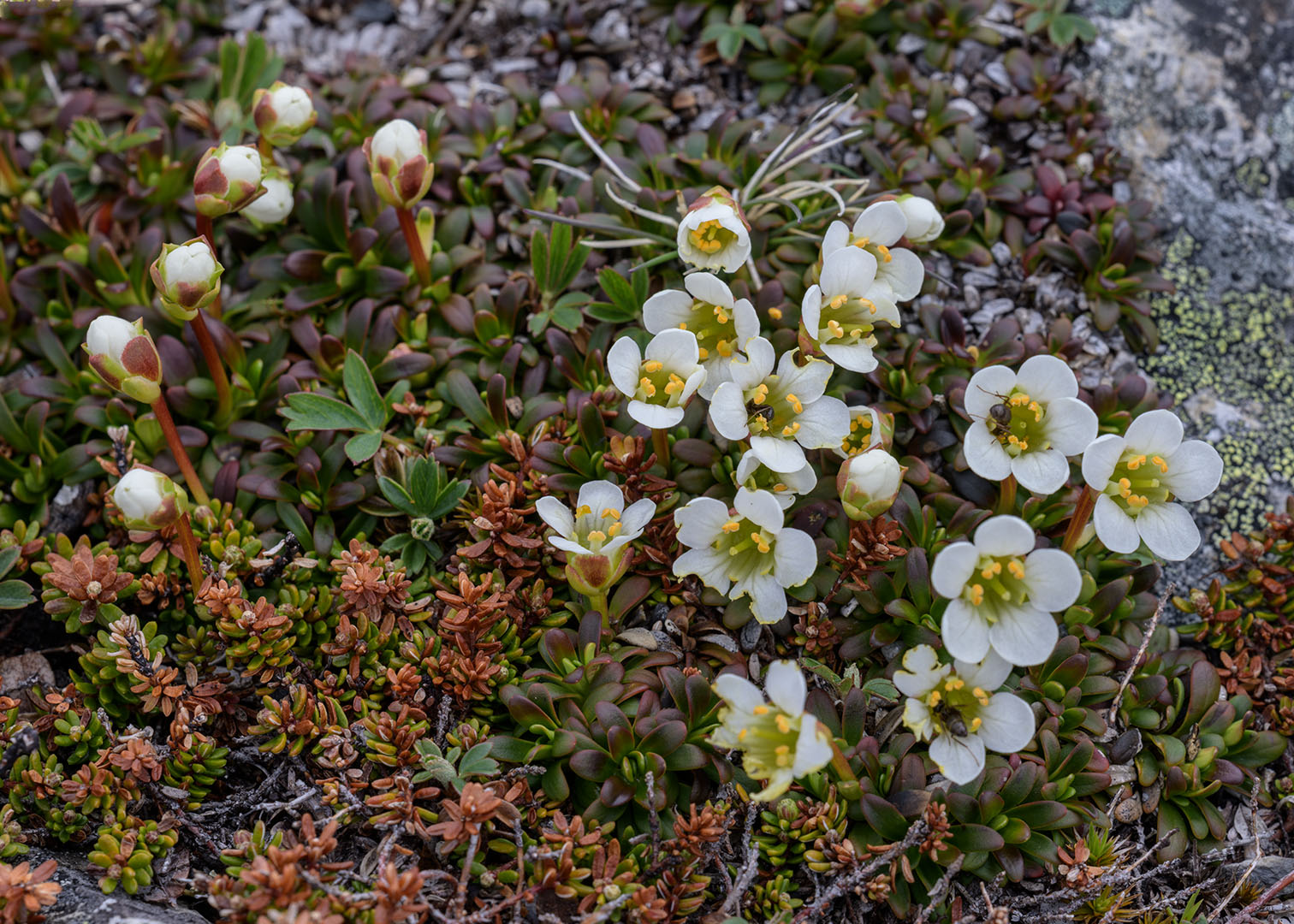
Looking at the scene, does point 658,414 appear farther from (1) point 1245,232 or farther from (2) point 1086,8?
(2) point 1086,8

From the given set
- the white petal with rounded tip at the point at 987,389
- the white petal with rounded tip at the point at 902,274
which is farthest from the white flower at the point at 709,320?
the white petal with rounded tip at the point at 987,389

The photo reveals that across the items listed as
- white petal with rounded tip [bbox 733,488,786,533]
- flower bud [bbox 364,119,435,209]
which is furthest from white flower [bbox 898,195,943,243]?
flower bud [bbox 364,119,435,209]

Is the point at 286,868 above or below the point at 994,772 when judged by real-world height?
above

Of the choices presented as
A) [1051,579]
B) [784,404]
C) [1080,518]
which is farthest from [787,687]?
[1080,518]

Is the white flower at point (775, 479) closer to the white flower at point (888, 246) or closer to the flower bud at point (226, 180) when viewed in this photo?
the white flower at point (888, 246)

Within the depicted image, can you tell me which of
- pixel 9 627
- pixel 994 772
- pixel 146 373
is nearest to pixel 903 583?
pixel 994 772

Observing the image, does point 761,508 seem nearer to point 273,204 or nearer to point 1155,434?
point 1155,434

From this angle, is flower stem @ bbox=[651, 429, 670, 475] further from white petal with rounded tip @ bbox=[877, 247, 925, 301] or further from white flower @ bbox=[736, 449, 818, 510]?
white petal with rounded tip @ bbox=[877, 247, 925, 301]
